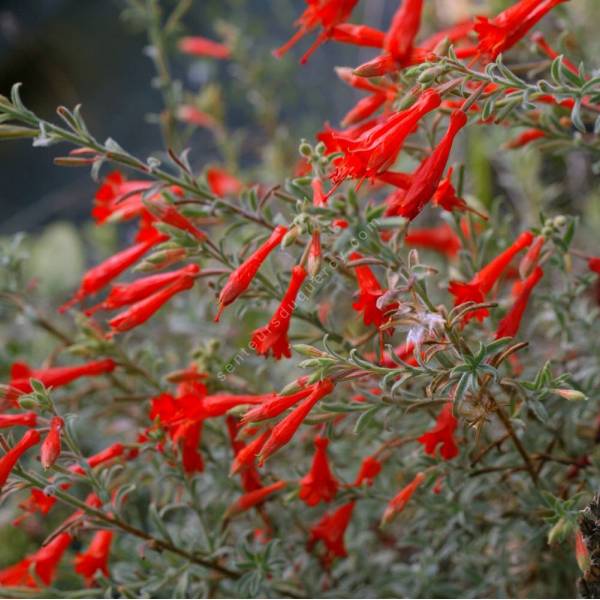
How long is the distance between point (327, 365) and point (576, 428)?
634 millimetres

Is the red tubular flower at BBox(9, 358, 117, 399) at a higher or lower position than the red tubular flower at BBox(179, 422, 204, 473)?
higher

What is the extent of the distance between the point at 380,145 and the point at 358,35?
0.34 m

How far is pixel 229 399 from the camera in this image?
4.25ft

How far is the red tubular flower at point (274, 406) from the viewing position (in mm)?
1120

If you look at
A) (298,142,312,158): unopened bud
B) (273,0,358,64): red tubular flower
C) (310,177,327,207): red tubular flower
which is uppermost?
(273,0,358,64): red tubular flower

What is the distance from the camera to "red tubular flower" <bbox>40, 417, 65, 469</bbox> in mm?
1101

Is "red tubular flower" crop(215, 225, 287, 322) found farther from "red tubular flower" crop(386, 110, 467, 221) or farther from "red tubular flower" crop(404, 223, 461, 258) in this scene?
"red tubular flower" crop(404, 223, 461, 258)

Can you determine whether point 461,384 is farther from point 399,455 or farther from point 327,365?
point 399,455

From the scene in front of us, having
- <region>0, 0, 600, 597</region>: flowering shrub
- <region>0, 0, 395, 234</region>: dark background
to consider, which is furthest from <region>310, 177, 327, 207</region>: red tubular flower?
<region>0, 0, 395, 234</region>: dark background

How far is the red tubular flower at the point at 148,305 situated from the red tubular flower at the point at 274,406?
0.88ft

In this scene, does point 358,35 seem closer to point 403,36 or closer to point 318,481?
point 403,36

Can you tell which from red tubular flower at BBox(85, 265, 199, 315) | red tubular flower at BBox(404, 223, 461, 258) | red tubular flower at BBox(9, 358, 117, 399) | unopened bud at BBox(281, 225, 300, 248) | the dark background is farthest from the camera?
the dark background

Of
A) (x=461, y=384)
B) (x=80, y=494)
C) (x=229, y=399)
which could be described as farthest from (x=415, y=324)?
(x=80, y=494)

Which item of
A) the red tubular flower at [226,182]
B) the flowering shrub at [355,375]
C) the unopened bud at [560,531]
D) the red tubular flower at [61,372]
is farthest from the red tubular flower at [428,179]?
the red tubular flower at [226,182]
